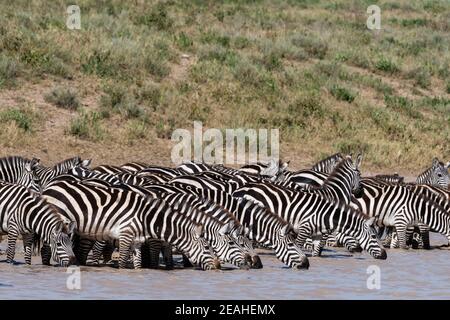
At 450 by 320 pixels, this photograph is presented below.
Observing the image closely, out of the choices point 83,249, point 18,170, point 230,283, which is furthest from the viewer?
point 18,170

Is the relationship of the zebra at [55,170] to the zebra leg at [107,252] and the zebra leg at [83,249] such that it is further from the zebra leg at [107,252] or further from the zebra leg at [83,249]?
the zebra leg at [83,249]

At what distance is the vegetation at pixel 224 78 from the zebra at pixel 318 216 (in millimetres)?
10803

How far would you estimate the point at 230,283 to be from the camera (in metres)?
13.8

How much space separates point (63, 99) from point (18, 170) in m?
9.25

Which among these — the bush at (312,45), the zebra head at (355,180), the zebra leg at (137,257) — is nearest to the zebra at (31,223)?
the zebra leg at (137,257)

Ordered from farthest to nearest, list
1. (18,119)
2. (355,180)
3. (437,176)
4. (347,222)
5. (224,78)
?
(224,78) → (18,119) → (437,176) → (355,180) → (347,222)

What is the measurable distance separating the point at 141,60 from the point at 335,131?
19.7 feet

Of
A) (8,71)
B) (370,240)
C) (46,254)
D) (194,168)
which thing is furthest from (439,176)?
(8,71)

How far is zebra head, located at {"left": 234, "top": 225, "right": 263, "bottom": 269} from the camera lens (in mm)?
14578

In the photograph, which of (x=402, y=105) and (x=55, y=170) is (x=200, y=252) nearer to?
(x=55, y=170)

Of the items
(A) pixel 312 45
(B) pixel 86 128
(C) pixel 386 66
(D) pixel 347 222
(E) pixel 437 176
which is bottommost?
(D) pixel 347 222

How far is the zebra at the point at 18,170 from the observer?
1850 cm

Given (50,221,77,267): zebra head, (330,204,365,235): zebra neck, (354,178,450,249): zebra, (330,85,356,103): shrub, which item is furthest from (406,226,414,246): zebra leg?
(330,85,356,103): shrub
